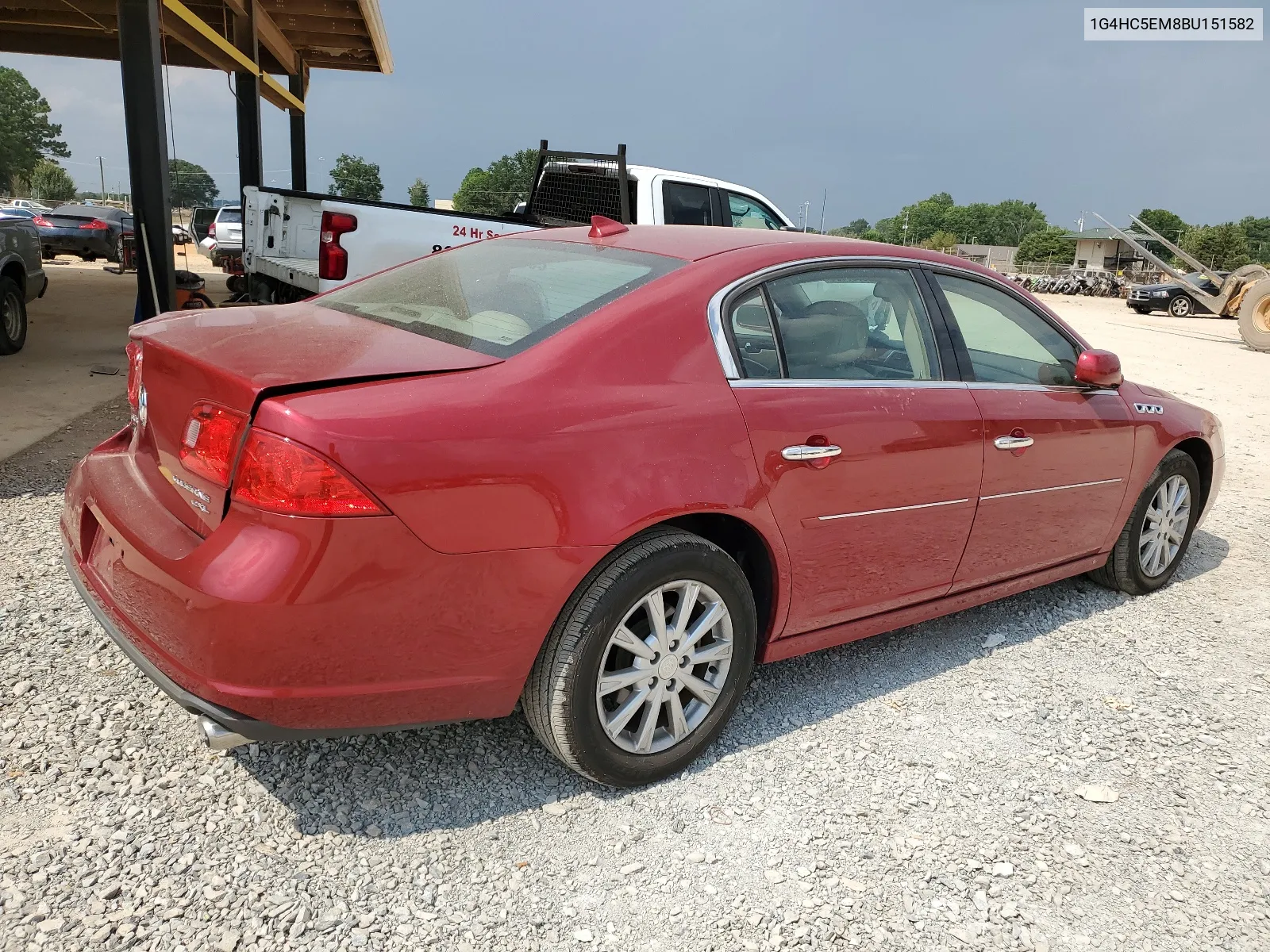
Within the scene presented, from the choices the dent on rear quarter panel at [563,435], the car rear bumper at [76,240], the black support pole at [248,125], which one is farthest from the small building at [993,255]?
the dent on rear quarter panel at [563,435]

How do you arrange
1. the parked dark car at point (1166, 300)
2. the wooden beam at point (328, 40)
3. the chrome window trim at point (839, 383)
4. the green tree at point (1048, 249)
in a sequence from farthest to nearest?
the green tree at point (1048, 249) < the parked dark car at point (1166, 300) < the wooden beam at point (328, 40) < the chrome window trim at point (839, 383)

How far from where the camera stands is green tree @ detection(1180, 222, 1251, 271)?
62188 millimetres

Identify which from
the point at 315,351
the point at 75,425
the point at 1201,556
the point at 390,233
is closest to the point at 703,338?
the point at 315,351

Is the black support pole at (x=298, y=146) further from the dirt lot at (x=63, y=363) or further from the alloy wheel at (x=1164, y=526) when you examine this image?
the alloy wheel at (x=1164, y=526)

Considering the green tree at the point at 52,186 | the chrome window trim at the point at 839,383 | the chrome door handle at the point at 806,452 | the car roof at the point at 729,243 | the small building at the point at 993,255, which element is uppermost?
the car roof at the point at 729,243

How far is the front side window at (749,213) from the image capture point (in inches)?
378

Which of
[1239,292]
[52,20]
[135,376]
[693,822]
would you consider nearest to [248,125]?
[52,20]

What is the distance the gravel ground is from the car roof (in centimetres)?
157

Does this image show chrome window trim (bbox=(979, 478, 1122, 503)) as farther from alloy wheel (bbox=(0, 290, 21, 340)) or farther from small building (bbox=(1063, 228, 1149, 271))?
small building (bbox=(1063, 228, 1149, 271))

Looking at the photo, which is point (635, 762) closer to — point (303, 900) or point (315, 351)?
point (303, 900)

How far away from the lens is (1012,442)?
3.64m

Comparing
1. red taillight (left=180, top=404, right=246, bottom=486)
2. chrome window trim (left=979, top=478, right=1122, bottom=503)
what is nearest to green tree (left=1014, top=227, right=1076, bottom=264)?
chrome window trim (left=979, top=478, right=1122, bottom=503)

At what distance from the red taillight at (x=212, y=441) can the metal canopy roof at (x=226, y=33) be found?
10.8 meters

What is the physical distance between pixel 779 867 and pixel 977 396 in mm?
1861
